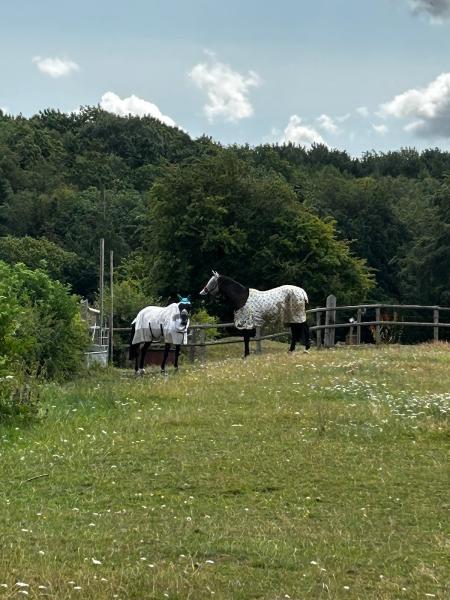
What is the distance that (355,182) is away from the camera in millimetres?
93125

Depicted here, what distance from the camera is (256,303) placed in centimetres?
2300

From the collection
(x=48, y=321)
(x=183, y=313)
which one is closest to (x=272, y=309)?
(x=183, y=313)

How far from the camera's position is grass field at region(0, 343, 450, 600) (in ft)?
20.5

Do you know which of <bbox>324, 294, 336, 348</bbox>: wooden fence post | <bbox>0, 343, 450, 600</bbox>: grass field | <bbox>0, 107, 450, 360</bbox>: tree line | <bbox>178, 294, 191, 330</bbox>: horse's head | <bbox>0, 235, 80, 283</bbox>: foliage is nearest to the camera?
<bbox>0, 343, 450, 600</bbox>: grass field

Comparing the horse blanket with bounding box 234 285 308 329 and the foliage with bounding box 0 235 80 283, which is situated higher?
the foliage with bounding box 0 235 80 283

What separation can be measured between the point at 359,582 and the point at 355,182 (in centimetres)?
8905

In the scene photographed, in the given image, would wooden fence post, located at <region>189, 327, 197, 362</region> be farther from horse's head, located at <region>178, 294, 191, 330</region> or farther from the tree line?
horse's head, located at <region>178, 294, 191, 330</region>

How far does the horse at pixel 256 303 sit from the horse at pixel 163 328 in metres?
1.39

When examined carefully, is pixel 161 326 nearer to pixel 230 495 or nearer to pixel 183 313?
pixel 183 313

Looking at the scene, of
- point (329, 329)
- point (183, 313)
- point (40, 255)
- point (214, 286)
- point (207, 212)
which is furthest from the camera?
point (40, 255)

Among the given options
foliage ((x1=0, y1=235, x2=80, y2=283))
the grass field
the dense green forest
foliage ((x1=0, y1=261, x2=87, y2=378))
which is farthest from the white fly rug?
foliage ((x1=0, y1=235, x2=80, y2=283))

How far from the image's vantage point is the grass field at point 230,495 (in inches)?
246

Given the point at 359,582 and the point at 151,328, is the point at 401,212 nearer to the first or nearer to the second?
the point at 151,328

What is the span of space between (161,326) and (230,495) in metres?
12.9
